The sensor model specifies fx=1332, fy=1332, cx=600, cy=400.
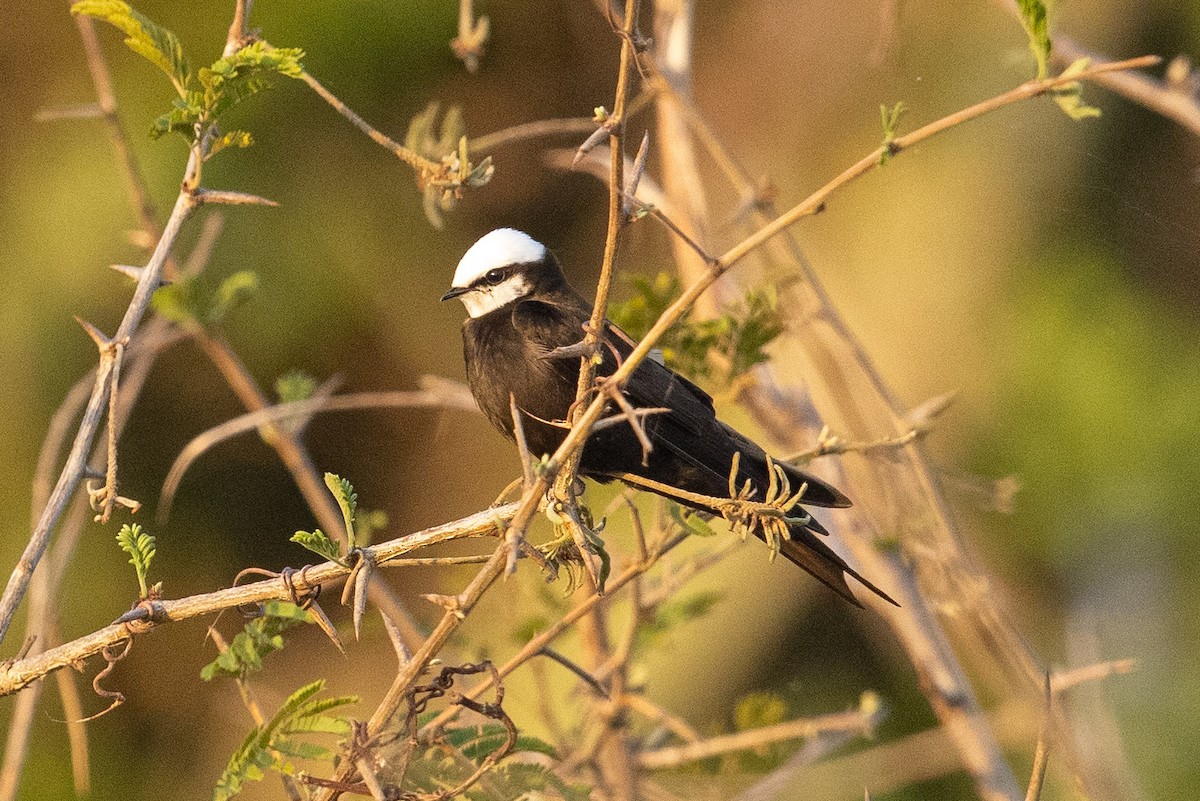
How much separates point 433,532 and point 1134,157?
5.12 metres

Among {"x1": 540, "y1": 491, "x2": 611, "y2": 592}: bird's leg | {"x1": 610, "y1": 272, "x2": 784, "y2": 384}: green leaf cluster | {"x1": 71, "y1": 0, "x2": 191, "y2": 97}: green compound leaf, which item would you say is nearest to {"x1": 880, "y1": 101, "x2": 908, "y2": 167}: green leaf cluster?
{"x1": 540, "y1": 491, "x2": 611, "y2": 592}: bird's leg

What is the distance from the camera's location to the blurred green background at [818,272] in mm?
6105

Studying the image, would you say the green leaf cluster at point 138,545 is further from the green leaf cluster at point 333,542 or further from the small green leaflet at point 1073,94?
the small green leaflet at point 1073,94

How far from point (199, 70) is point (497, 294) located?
5.80ft

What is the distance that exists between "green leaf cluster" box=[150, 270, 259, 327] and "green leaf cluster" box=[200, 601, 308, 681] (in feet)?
3.89

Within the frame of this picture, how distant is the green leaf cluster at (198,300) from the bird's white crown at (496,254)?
726 mm

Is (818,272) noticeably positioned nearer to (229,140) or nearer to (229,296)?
(229,296)

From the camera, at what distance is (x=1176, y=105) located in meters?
3.32

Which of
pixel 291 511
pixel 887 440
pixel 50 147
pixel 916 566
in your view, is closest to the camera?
pixel 887 440

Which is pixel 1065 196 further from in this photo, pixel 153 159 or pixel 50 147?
pixel 50 147

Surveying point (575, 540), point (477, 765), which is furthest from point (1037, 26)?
point (477, 765)

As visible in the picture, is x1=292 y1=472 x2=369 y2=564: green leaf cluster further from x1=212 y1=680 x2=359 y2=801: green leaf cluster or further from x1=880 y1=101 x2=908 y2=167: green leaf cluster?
x1=880 y1=101 x2=908 y2=167: green leaf cluster

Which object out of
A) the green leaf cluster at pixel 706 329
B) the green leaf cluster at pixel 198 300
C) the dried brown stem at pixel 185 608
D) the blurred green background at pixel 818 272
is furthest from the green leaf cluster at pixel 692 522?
the blurred green background at pixel 818 272

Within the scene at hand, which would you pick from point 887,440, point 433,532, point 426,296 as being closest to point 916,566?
point 887,440
